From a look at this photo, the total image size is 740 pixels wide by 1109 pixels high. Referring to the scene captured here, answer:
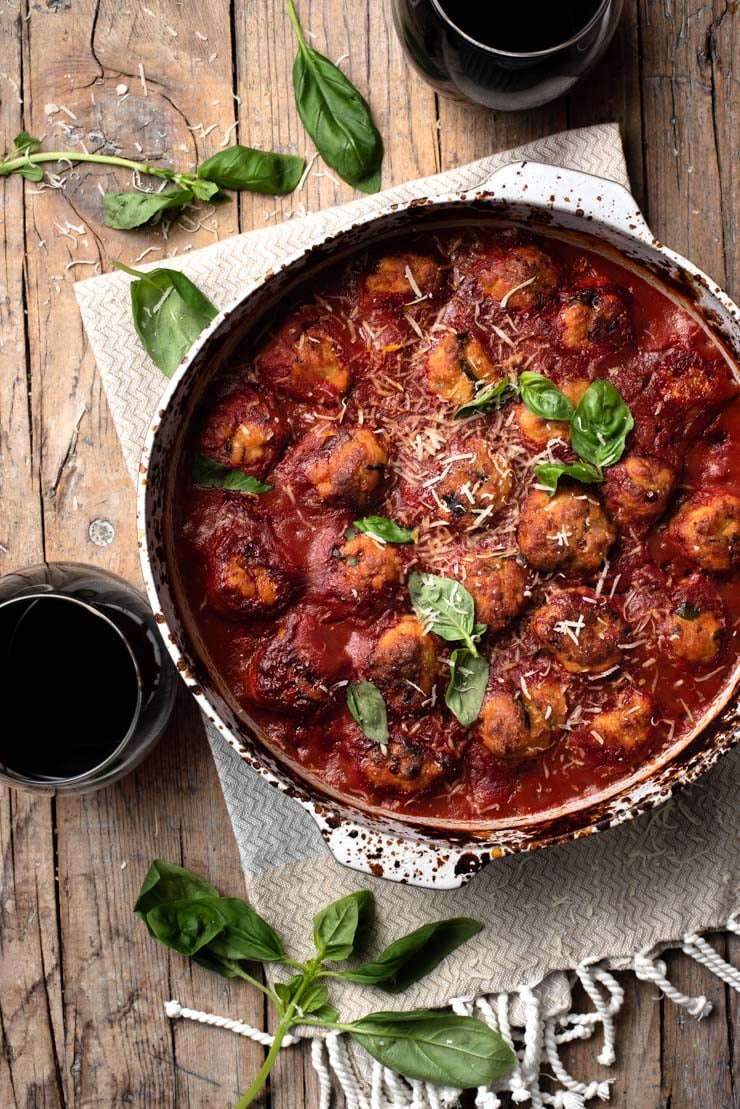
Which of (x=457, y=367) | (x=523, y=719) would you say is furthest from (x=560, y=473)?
(x=523, y=719)

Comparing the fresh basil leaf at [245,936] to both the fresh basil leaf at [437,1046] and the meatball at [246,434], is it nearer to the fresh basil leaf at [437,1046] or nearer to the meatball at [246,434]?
the fresh basil leaf at [437,1046]

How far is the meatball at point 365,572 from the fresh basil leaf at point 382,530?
17 mm

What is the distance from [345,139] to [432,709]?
1507 mm

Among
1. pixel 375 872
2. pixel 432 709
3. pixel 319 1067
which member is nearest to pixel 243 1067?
pixel 319 1067

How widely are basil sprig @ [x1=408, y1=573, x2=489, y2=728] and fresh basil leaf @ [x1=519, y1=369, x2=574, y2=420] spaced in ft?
1.49

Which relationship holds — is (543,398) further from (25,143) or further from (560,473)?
(25,143)

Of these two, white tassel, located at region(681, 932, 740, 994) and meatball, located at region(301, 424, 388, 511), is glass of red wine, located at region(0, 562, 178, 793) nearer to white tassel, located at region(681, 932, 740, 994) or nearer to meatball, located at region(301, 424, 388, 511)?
meatball, located at region(301, 424, 388, 511)

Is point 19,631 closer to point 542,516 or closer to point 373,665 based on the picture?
point 373,665

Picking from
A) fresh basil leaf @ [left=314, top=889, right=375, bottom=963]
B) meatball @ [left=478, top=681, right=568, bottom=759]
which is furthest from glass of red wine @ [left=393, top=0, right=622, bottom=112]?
fresh basil leaf @ [left=314, top=889, right=375, bottom=963]

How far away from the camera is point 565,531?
7.79ft

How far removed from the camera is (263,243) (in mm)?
2654

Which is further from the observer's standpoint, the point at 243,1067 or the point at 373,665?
the point at 243,1067

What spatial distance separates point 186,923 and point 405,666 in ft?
3.11

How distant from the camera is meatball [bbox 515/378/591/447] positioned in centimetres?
240
